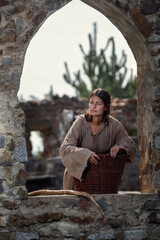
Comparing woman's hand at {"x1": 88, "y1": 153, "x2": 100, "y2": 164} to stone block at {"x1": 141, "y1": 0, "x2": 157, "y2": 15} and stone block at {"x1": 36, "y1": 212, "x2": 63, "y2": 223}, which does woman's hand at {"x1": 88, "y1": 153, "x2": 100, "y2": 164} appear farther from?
stone block at {"x1": 141, "y1": 0, "x2": 157, "y2": 15}

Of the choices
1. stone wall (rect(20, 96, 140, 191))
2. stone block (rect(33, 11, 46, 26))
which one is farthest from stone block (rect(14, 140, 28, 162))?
stone wall (rect(20, 96, 140, 191))

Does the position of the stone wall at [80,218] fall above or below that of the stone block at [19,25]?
below

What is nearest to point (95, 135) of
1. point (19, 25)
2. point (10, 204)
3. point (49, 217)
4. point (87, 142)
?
point (87, 142)

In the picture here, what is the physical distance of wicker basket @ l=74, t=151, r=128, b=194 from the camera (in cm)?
476

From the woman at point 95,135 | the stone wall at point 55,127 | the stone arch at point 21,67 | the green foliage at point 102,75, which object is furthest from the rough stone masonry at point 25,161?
the green foliage at point 102,75

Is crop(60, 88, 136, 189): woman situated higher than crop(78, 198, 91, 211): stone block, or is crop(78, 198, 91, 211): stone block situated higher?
crop(60, 88, 136, 189): woman

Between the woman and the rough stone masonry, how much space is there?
11.5 inches

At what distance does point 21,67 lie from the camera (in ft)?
15.0

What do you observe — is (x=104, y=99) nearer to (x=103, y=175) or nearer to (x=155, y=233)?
(x=103, y=175)

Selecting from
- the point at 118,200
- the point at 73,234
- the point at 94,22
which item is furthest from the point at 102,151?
the point at 94,22

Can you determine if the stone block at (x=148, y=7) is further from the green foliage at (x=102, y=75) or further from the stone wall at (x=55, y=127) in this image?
the green foliage at (x=102, y=75)

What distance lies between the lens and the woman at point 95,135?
491 cm

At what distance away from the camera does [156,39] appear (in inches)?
194

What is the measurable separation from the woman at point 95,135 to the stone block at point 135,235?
652 millimetres
